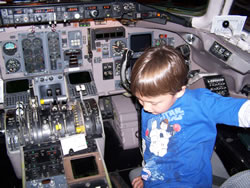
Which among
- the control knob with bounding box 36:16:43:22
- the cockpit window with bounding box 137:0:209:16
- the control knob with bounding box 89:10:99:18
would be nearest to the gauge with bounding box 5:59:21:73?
the control knob with bounding box 36:16:43:22

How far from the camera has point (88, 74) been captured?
3.37 m

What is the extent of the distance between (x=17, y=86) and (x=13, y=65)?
266 millimetres

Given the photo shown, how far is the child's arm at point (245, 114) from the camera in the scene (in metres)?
1.15

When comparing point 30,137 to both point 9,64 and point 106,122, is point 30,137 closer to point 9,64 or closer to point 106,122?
point 9,64

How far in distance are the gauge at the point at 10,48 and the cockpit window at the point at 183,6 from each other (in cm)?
162

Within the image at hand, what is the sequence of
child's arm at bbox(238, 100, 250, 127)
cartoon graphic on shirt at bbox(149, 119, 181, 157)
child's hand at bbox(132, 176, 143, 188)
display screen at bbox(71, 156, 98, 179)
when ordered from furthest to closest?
display screen at bbox(71, 156, 98, 179) → child's hand at bbox(132, 176, 143, 188) → cartoon graphic on shirt at bbox(149, 119, 181, 157) → child's arm at bbox(238, 100, 250, 127)

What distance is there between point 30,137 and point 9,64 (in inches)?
41.9

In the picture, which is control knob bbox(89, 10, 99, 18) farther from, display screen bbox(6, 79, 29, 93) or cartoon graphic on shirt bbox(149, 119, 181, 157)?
cartoon graphic on shirt bbox(149, 119, 181, 157)

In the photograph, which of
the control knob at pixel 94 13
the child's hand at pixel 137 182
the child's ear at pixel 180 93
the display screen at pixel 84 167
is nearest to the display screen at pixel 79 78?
the control knob at pixel 94 13

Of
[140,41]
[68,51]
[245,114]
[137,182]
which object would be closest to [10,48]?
[68,51]

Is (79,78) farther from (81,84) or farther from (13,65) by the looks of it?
(13,65)

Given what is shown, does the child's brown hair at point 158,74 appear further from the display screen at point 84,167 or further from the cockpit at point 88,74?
the display screen at point 84,167

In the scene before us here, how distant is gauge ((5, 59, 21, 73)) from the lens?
10.3ft

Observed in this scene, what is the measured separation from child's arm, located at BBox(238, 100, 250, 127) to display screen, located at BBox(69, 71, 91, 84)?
2.35 m
